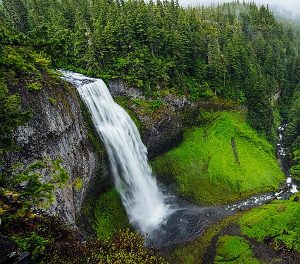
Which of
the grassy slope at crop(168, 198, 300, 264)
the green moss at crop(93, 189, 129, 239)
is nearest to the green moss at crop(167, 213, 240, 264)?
the grassy slope at crop(168, 198, 300, 264)

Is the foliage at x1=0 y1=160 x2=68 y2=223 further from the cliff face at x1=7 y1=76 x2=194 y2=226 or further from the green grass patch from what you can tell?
the green grass patch

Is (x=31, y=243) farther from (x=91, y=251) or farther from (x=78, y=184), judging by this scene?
(x=78, y=184)

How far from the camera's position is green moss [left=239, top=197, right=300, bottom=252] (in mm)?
36875

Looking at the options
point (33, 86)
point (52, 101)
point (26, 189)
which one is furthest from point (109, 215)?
point (26, 189)

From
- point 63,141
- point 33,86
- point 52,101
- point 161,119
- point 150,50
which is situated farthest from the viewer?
point 150,50

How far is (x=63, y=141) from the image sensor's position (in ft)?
108

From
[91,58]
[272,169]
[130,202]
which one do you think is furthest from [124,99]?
[272,169]

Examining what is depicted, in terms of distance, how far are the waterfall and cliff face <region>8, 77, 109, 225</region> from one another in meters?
1.70

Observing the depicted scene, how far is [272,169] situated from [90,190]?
29934 mm

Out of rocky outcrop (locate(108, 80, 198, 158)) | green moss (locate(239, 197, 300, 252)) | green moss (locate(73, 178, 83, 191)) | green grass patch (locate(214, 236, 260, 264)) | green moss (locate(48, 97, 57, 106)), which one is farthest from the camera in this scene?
rocky outcrop (locate(108, 80, 198, 158))

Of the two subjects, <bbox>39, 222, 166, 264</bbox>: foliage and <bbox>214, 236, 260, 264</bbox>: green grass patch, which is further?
<bbox>214, 236, 260, 264</bbox>: green grass patch

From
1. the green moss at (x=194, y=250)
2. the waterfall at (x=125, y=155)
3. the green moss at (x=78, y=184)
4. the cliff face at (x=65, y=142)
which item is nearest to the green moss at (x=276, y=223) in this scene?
the green moss at (x=194, y=250)

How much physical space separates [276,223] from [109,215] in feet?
62.0

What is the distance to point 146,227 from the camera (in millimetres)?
41312
